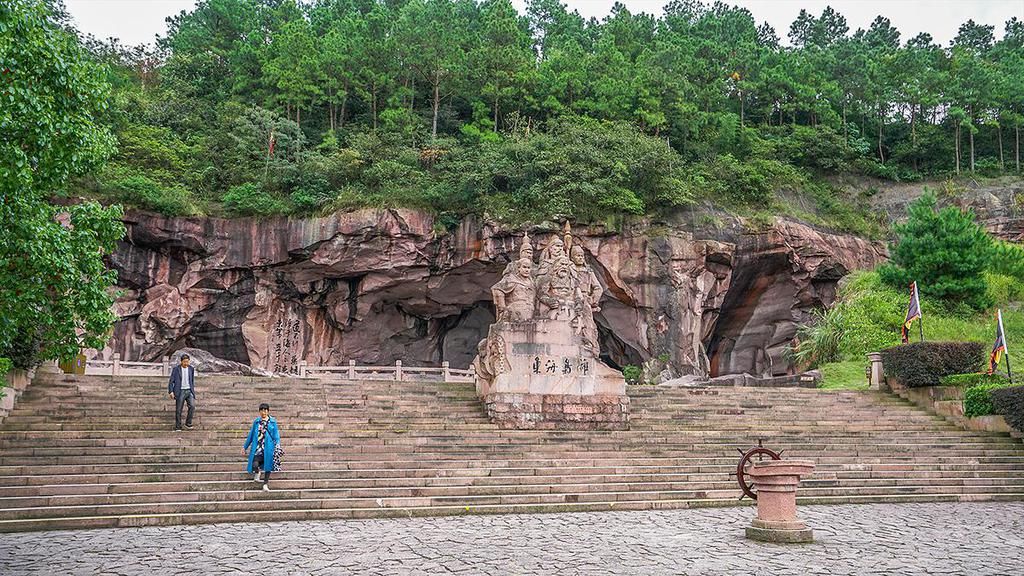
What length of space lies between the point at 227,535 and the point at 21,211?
4.58 metres

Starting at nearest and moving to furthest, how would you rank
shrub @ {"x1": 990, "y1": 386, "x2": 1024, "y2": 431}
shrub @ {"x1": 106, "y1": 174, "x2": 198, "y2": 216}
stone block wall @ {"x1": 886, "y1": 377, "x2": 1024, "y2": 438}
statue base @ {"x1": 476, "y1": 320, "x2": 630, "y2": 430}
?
shrub @ {"x1": 990, "y1": 386, "x2": 1024, "y2": 431}
statue base @ {"x1": 476, "y1": 320, "x2": 630, "y2": 430}
stone block wall @ {"x1": 886, "y1": 377, "x2": 1024, "y2": 438}
shrub @ {"x1": 106, "y1": 174, "x2": 198, "y2": 216}

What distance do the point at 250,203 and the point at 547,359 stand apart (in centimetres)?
1727

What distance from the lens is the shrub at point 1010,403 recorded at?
14.0 meters

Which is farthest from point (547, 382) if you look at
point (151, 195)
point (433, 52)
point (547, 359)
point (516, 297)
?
point (433, 52)

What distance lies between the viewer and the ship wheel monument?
47.8 ft

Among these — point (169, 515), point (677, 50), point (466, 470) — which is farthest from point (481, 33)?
point (169, 515)

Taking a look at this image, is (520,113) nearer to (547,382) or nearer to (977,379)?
(547,382)

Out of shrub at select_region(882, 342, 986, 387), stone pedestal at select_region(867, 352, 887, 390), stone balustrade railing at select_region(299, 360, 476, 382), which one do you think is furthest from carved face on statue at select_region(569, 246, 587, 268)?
stone pedestal at select_region(867, 352, 887, 390)

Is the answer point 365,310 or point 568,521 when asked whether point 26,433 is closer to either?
point 568,521

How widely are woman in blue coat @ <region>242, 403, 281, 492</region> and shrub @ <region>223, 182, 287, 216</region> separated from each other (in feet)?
63.4

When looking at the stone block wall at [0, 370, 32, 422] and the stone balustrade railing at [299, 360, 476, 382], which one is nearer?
the stone block wall at [0, 370, 32, 422]

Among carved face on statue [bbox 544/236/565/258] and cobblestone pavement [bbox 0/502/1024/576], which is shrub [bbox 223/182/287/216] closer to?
carved face on statue [bbox 544/236/565/258]

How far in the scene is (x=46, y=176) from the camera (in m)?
9.48

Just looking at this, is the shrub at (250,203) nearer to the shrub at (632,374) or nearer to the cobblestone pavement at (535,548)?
the shrub at (632,374)
